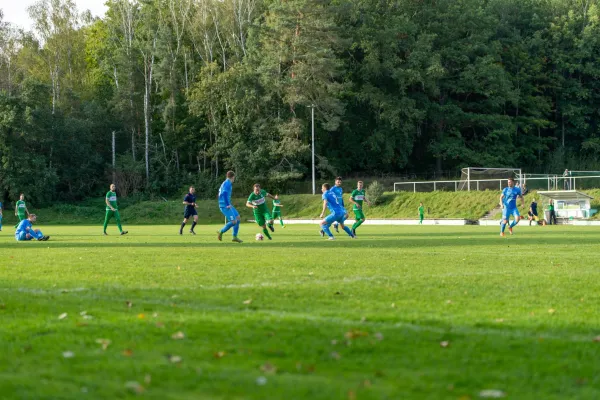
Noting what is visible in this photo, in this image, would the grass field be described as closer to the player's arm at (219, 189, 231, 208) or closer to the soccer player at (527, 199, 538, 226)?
the player's arm at (219, 189, 231, 208)

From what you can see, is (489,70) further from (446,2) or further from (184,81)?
(184,81)

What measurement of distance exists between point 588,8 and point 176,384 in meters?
83.4

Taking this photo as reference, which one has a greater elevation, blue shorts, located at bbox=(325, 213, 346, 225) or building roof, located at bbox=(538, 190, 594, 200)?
building roof, located at bbox=(538, 190, 594, 200)

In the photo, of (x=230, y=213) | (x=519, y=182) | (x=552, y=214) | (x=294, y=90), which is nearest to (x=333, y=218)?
(x=230, y=213)

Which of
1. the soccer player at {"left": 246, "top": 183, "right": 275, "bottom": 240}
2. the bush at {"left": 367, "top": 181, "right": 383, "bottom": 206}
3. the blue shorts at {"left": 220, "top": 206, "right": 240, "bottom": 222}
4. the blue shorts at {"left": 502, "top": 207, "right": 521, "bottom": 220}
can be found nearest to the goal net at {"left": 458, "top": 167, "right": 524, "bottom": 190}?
the bush at {"left": 367, "top": 181, "right": 383, "bottom": 206}

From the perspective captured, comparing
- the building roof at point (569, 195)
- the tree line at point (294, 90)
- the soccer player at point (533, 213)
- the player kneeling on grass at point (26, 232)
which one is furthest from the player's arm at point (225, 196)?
the tree line at point (294, 90)

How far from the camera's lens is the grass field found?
475 centimetres

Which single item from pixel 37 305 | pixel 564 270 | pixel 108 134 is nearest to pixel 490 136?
pixel 108 134

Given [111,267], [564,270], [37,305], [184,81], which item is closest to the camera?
[37,305]

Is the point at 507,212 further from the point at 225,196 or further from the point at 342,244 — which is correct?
the point at 225,196

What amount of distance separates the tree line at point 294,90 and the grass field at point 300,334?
57.3 m

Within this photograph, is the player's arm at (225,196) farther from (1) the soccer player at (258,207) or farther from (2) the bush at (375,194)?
(2) the bush at (375,194)

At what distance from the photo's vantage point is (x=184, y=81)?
78.8 meters

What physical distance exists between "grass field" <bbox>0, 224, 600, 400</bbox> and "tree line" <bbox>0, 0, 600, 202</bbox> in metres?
57.3
